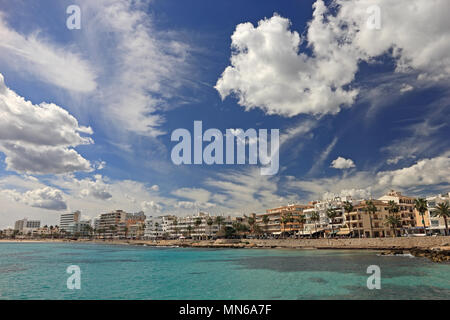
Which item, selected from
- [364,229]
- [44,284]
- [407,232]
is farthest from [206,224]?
[44,284]

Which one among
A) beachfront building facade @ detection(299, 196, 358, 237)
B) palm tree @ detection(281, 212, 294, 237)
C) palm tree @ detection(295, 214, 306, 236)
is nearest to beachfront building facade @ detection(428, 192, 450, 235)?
beachfront building facade @ detection(299, 196, 358, 237)

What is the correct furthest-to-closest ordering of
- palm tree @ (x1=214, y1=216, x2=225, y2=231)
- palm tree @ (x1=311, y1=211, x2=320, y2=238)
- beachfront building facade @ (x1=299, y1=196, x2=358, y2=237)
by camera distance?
1. palm tree @ (x1=214, y1=216, x2=225, y2=231)
2. palm tree @ (x1=311, y1=211, x2=320, y2=238)
3. beachfront building facade @ (x1=299, y1=196, x2=358, y2=237)

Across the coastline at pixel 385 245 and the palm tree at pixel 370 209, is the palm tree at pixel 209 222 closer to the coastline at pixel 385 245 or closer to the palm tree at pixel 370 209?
the coastline at pixel 385 245

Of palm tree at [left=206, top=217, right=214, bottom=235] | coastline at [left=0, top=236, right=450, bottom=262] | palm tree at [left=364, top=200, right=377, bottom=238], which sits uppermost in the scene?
palm tree at [left=364, top=200, right=377, bottom=238]

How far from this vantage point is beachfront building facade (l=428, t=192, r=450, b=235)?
80.0m

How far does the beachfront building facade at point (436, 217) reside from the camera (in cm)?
8000

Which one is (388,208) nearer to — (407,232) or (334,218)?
(407,232)

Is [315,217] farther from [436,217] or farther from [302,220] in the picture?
[436,217]

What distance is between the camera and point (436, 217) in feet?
268

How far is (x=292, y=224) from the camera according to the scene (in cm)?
11994
